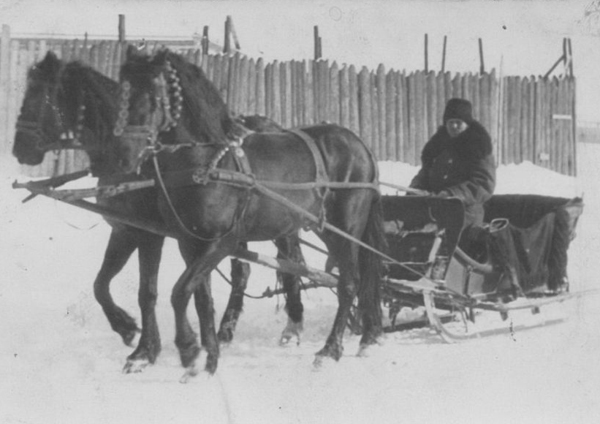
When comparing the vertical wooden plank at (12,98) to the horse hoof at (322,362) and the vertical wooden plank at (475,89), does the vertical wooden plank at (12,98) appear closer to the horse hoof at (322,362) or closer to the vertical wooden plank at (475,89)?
the horse hoof at (322,362)

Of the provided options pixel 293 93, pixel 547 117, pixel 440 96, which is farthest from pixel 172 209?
pixel 547 117

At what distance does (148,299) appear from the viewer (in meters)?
6.42

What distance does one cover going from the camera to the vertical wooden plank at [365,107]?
39.3ft

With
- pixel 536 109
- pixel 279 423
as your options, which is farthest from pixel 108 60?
pixel 536 109

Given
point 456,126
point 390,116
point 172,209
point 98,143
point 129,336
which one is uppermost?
point 390,116

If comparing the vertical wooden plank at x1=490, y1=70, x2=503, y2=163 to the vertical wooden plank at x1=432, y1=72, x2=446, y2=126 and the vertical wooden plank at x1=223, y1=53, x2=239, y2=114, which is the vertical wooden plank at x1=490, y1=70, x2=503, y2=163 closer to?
the vertical wooden plank at x1=432, y1=72, x2=446, y2=126

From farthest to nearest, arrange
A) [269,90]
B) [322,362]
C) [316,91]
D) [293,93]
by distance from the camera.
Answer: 1. [316,91]
2. [293,93]
3. [269,90]
4. [322,362]

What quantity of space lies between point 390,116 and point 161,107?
263 inches

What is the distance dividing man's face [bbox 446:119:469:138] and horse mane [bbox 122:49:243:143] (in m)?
2.62

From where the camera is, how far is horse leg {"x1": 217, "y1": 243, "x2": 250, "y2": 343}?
24.6 feet

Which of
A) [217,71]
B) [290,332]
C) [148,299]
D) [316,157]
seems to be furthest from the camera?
[217,71]

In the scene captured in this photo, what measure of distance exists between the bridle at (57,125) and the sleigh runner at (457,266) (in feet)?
6.31

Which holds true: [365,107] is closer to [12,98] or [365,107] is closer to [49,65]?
[12,98]

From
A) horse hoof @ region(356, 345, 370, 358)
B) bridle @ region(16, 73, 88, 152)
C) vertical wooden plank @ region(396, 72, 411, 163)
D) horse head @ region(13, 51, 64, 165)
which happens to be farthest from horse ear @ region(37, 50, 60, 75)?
vertical wooden plank @ region(396, 72, 411, 163)
